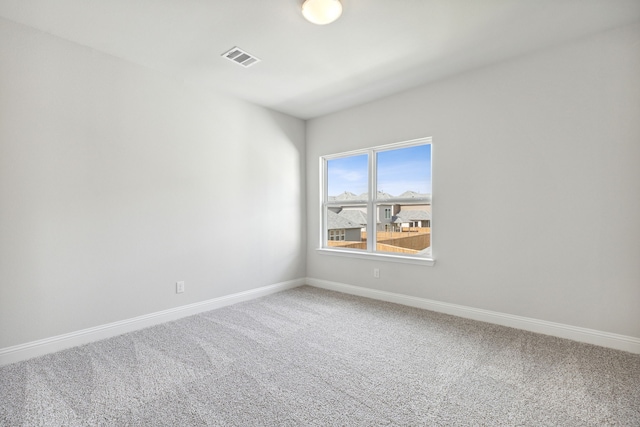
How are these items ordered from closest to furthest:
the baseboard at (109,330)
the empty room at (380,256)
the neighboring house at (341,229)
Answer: the empty room at (380,256), the baseboard at (109,330), the neighboring house at (341,229)

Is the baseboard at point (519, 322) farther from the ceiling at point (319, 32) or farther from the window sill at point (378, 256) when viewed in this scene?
the ceiling at point (319, 32)

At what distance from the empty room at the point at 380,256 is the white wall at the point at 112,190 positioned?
0.02m

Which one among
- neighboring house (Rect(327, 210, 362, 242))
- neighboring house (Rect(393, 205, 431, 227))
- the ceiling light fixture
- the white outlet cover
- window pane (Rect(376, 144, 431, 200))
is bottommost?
the white outlet cover

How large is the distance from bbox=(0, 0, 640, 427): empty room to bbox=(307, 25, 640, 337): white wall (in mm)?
15

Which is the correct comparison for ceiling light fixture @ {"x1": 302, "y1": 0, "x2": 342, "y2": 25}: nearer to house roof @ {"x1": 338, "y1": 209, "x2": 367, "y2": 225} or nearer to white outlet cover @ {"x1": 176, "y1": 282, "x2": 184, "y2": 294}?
house roof @ {"x1": 338, "y1": 209, "x2": 367, "y2": 225}

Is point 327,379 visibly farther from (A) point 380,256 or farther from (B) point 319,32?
Answer: (B) point 319,32

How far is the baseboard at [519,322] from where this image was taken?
7.77ft

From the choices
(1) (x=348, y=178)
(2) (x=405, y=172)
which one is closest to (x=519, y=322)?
(2) (x=405, y=172)

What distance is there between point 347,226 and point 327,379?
8.32 feet

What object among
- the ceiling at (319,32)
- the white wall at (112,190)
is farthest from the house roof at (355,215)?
the ceiling at (319,32)

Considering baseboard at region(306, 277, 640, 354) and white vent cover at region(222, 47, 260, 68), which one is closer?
baseboard at region(306, 277, 640, 354)

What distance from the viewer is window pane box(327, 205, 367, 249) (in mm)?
4148

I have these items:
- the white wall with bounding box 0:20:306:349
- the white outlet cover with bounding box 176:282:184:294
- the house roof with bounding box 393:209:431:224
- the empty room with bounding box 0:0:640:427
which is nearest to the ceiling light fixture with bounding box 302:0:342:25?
the empty room with bounding box 0:0:640:427

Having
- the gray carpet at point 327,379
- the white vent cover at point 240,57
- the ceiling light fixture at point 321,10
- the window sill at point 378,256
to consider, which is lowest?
the gray carpet at point 327,379
